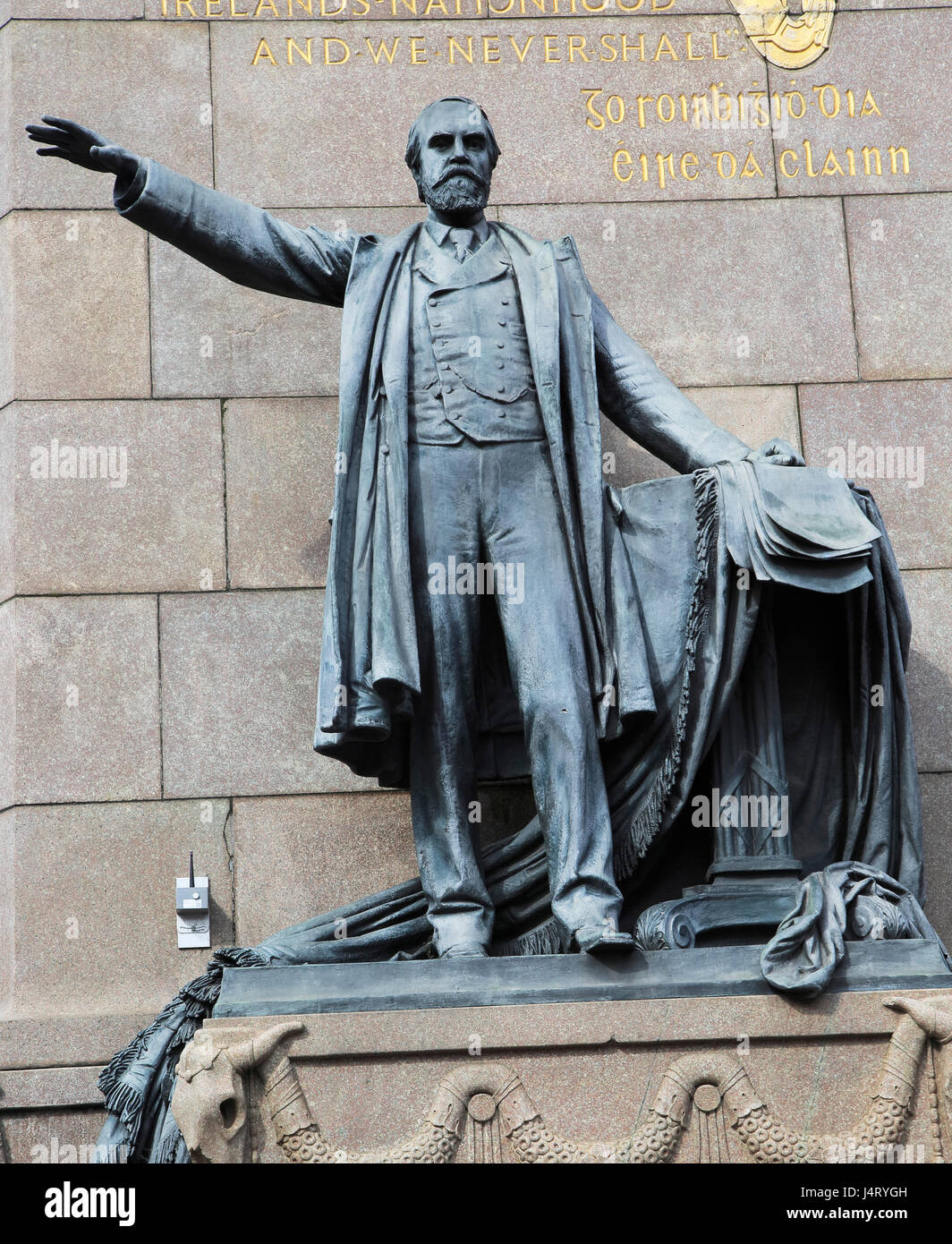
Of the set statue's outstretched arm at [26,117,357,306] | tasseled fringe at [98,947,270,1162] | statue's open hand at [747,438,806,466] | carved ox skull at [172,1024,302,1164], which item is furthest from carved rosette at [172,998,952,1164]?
statue's outstretched arm at [26,117,357,306]

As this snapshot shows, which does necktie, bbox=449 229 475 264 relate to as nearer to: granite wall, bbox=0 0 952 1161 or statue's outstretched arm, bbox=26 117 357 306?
statue's outstretched arm, bbox=26 117 357 306

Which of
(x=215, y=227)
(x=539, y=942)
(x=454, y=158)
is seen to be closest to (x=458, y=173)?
(x=454, y=158)

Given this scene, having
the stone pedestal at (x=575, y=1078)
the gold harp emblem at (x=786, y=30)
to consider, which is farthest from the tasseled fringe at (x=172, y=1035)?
the gold harp emblem at (x=786, y=30)

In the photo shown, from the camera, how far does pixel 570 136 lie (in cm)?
1041

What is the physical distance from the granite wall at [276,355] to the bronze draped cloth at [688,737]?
703 millimetres

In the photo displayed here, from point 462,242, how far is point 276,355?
1600mm

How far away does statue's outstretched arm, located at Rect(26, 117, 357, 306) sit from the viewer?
8.22 m

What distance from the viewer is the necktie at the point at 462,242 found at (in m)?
8.63

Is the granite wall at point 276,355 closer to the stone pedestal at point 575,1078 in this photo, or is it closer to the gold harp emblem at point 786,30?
the gold harp emblem at point 786,30

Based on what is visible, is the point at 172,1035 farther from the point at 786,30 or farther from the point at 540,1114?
the point at 786,30

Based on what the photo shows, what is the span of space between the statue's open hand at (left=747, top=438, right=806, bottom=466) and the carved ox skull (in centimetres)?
298

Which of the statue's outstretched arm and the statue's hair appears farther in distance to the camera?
the statue's hair
